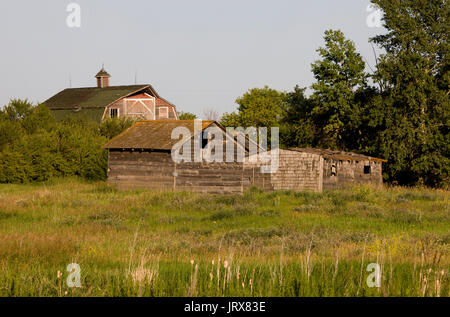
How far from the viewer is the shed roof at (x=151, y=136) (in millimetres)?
33781

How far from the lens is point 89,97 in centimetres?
6169

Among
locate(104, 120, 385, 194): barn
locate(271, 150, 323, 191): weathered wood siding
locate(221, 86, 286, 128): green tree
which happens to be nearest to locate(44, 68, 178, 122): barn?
locate(221, 86, 286, 128): green tree

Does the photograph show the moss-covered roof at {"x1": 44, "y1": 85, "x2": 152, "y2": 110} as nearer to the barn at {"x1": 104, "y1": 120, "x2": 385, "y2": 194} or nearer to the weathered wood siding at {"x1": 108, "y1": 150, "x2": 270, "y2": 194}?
the barn at {"x1": 104, "y1": 120, "x2": 385, "y2": 194}

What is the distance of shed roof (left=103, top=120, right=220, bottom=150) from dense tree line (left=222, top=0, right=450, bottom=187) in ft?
40.2

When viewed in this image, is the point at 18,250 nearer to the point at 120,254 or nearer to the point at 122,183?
the point at 120,254

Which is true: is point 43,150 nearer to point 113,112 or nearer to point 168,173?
point 168,173

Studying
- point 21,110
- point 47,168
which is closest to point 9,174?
point 47,168

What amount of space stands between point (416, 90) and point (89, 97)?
122 feet

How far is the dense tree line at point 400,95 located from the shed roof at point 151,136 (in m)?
12.2

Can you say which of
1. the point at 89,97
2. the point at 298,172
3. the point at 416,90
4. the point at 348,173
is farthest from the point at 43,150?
the point at 416,90

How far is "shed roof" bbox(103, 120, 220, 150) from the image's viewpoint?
33781 millimetres

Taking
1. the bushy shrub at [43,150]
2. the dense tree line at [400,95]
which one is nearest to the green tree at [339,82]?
the dense tree line at [400,95]

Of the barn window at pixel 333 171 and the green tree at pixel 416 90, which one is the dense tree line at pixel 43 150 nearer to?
the barn window at pixel 333 171
